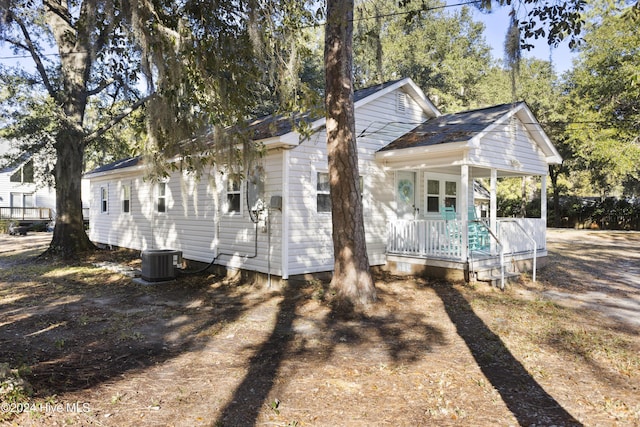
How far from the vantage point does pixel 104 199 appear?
16172 mm

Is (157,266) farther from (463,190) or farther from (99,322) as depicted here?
(463,190)

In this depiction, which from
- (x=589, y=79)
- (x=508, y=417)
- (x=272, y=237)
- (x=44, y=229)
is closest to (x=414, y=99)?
(x=272, y=237)

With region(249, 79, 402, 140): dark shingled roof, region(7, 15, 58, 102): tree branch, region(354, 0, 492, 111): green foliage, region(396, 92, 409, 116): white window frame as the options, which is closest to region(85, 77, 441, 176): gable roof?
region(249, 79, 402, 140): dark shingled roof

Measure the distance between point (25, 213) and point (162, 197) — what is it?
24985 mm

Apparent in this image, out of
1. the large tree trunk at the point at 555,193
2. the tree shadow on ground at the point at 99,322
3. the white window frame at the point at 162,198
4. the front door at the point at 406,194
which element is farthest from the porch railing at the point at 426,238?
the large tree trunk at the point at 555,193

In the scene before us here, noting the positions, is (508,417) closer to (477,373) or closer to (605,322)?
(477,373)

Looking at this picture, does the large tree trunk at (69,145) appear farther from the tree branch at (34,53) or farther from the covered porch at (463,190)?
the covered porch at (463,190)

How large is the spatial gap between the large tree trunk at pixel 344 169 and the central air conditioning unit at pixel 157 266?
15.4 feet

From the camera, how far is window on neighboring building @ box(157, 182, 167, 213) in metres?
12.2

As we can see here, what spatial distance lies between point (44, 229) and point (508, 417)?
2994 cm

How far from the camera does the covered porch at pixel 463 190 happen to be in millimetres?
8898

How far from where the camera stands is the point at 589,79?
2078cm

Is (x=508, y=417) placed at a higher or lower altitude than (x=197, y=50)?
lower

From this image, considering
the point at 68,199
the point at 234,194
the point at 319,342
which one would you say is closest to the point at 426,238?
the point at 234,194
